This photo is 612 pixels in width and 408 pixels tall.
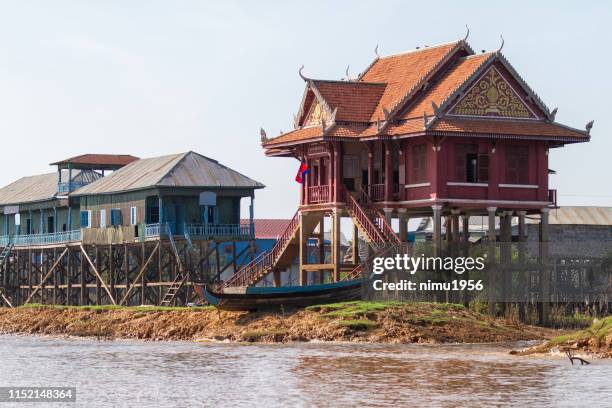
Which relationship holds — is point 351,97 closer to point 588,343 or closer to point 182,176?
point 182,176

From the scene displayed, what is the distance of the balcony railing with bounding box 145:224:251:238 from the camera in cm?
6556

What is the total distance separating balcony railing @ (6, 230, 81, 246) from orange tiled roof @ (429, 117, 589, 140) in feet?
82.4

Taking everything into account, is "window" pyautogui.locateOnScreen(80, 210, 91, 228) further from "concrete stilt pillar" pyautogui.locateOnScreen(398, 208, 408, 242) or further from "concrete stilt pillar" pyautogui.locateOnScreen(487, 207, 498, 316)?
"concrete stilt pillar" pyautogui.locateOnScreen(487, 207, 498, 316)

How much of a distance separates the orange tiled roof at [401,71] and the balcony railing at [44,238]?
19.3 meters

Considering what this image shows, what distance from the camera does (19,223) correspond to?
271 feet

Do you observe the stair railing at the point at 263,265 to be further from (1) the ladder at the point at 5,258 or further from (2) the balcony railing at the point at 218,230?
(1) the ladder at the point at 5,258

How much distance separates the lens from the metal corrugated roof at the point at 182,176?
217 feet

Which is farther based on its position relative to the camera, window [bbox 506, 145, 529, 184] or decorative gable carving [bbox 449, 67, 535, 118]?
window [bbox 506, 145, 529, 184]

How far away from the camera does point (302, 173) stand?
59.8m

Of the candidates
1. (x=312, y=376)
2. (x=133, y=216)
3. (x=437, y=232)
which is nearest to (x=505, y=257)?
(x=437, y=232)

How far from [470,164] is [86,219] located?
2414 centimetres

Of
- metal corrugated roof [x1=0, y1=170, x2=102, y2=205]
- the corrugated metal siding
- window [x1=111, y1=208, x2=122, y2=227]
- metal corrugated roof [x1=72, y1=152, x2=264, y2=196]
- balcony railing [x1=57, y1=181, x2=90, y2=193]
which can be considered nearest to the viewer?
metal corrugated roof [x1=72, y1=152, x2=264, y2=196]
